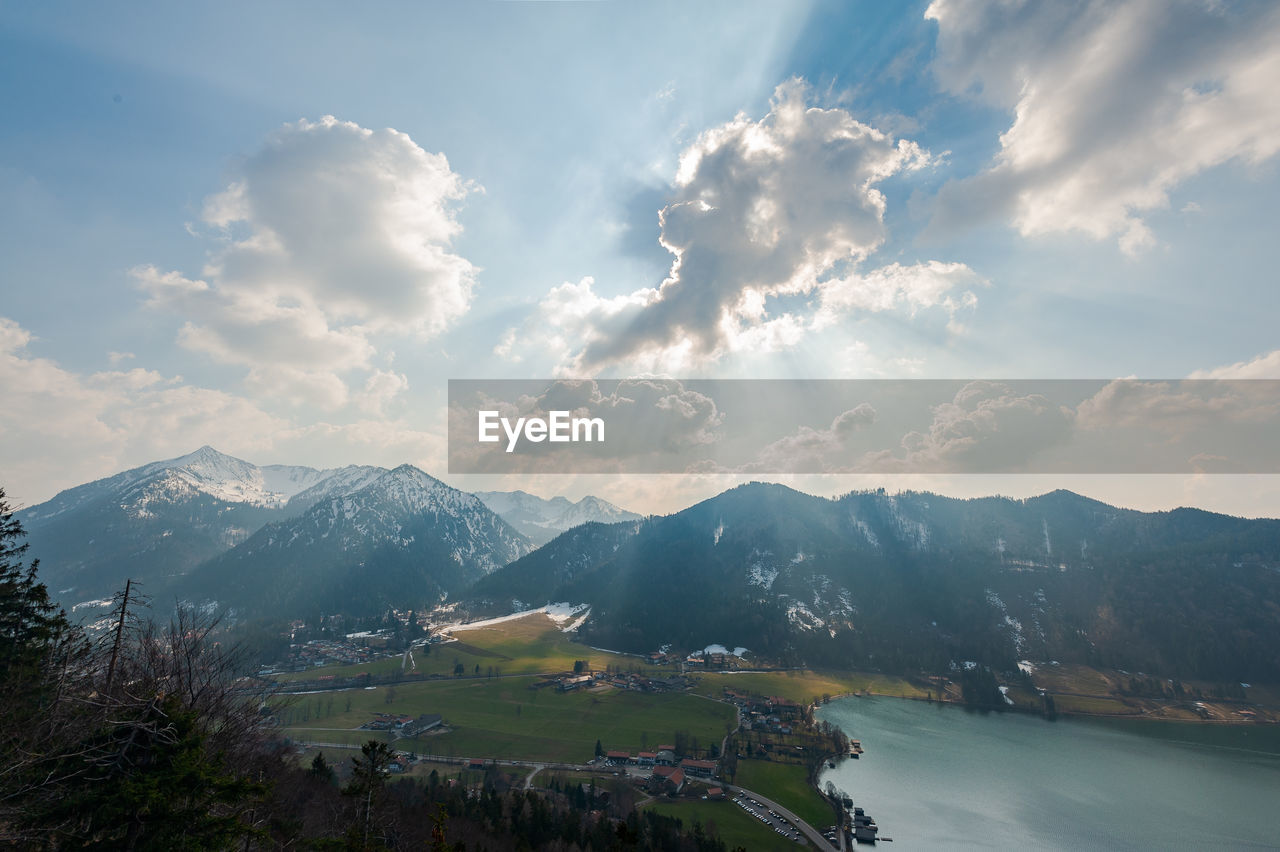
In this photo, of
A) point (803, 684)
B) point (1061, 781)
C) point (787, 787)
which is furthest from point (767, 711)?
point (1061, 781)

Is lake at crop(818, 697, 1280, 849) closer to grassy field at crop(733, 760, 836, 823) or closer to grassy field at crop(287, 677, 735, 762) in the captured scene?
grassy field at crop(733, 760, 836, 823)

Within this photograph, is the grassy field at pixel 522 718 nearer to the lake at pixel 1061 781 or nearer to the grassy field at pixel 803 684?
the grassy field at pixel 803 684

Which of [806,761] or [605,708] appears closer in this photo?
[806,761]

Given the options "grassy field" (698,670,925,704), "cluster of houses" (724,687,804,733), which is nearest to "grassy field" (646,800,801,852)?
"cluster of houses" (724,687,804,733)

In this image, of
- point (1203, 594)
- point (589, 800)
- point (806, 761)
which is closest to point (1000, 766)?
point (806, 761)

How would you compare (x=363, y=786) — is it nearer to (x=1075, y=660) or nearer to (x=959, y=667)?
(x=959, y=667)

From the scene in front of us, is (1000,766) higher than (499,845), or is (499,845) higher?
(499,845)
